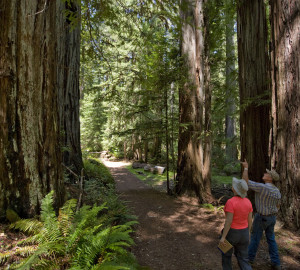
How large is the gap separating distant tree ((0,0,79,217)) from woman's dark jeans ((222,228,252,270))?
2.84m

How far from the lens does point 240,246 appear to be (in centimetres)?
316

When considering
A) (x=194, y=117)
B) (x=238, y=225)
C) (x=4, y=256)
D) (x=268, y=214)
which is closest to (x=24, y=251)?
(x=4, y=256)

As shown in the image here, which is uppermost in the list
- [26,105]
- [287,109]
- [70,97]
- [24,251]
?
[70,97]

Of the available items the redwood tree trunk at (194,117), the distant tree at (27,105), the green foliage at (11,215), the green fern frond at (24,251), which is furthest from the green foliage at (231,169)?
the green fern frond at (24,251)

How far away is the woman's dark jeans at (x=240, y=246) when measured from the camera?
3111 mm

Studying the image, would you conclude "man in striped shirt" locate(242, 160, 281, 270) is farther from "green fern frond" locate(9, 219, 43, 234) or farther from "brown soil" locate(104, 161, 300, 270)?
"green fern frond" locate(9, 219, 43, 234)

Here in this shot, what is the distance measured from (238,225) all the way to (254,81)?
514cm

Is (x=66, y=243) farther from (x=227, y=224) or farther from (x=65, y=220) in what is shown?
(x=227, y=224)

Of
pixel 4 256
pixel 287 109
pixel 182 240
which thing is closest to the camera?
pixel 4 256

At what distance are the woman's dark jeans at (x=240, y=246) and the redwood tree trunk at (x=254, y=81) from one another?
3.92 metres

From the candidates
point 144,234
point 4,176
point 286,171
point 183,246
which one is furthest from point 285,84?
point 4,176

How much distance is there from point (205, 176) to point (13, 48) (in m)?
7.74

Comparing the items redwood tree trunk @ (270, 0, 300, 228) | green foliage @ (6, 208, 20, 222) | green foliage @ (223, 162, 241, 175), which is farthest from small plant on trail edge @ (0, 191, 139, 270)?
green foliage @ (223, 162, 241, 175)

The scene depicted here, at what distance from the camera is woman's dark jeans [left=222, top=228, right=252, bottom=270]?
10.2ft
